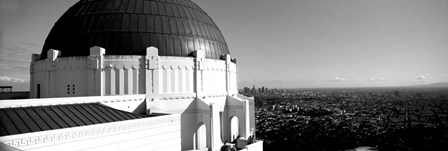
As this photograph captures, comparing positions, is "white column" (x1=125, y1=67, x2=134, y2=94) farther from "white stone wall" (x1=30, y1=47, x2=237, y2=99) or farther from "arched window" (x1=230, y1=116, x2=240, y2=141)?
"arched window" (x1=230, y1=116, x2=240, y2=141)

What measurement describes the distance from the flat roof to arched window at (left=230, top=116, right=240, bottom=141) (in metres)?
9.66

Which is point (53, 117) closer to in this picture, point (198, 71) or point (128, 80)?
point (128, 80)

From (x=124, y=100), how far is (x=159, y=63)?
11.8ft

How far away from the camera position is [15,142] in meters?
9.88

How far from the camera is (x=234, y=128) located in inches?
953

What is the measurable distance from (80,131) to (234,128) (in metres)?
14.4

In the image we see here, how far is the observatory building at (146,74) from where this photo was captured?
1697cm

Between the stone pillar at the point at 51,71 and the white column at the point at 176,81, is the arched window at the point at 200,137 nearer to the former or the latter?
the white column at the point at 176,81

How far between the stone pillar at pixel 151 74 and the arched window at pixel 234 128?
7.46 meters

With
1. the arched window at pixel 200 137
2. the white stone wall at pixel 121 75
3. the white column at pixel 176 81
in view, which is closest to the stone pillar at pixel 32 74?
the white stone wall at pixel 121 75

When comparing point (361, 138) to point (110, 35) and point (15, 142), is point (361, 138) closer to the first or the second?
point (110, 35)

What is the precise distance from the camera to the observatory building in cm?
1697

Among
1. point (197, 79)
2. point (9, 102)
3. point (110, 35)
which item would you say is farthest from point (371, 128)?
point (9, 102)

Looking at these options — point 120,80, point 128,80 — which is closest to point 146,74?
point 128,80
